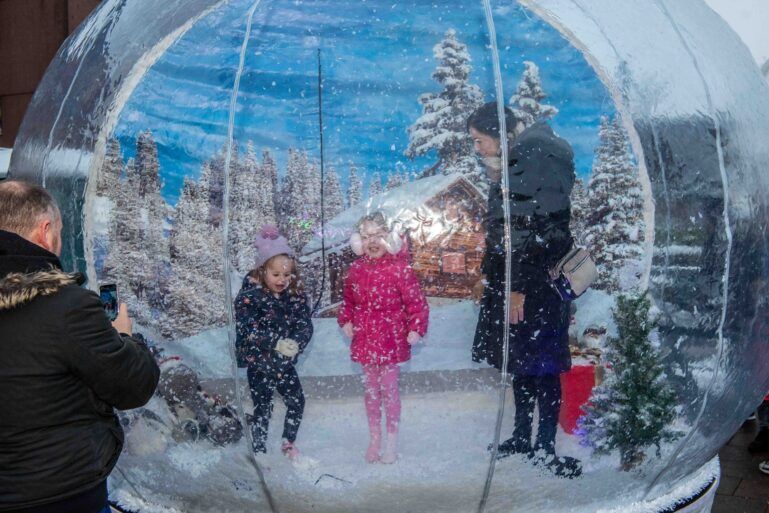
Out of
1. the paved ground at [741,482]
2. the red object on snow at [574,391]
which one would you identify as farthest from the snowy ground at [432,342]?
the paved ground at [741,482]

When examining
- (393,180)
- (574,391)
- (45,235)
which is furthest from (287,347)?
(574,391)

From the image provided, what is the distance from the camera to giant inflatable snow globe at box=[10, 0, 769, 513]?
2367 millimetres

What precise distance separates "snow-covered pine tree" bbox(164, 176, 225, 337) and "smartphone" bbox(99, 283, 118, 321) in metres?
0.19

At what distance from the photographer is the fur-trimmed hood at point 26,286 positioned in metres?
2.04

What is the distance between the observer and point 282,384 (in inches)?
96.8

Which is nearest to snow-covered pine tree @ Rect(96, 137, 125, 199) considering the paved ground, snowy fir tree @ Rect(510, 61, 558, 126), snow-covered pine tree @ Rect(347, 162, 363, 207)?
snow-covered pine tree @ Rect(347, 162, 363, 207)

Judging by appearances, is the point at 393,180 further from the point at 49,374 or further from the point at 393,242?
the point at 49,374

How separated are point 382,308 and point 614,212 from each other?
2.21 ft

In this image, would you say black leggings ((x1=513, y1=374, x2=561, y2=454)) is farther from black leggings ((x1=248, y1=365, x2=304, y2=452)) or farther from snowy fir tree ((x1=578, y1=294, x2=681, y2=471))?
black leggings ((x1=248, y1=365, x2=304, y2=452))

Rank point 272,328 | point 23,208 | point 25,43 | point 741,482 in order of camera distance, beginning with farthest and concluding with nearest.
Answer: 1. point 25,43
2. point 741,482
3. point 272,328
4. point 23,208

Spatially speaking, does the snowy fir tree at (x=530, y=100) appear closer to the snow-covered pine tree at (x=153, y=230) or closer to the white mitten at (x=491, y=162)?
the white mitten at (x=491, y=162)

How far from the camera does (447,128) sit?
2361 mm

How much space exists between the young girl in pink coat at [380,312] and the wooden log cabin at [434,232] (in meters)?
0.03

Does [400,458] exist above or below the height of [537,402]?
below
